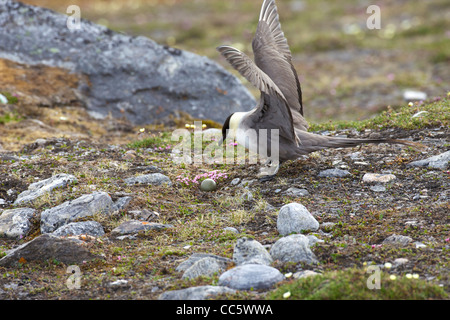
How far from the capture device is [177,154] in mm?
8070

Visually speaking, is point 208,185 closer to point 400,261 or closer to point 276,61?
point 276,61

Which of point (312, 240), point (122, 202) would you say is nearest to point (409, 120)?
point (312, 240)

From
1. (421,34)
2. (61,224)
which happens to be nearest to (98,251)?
(61,224)

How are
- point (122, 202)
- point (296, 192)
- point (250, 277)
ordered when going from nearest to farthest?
point (250, 277)
point (122, 202)
point (296, 192)

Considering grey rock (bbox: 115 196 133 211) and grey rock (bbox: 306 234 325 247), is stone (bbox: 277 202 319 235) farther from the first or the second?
grey rock (bbox: 115 196 133 211)

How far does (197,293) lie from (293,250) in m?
1.00

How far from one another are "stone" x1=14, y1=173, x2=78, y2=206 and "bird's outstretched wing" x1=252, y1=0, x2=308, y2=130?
2.94m

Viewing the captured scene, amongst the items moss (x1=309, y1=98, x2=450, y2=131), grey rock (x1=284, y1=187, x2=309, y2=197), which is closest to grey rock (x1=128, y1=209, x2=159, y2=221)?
grey rock (x1=284, y1=187, x2=309, y2=197)

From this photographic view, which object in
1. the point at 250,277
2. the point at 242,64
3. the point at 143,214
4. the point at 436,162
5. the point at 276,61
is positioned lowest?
the point at 250,277

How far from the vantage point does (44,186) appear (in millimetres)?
6566

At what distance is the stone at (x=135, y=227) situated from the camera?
5.68 metres

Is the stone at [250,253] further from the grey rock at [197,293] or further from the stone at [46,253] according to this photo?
the stone at [46,253]

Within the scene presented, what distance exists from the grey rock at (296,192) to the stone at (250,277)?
1931 millimetres
